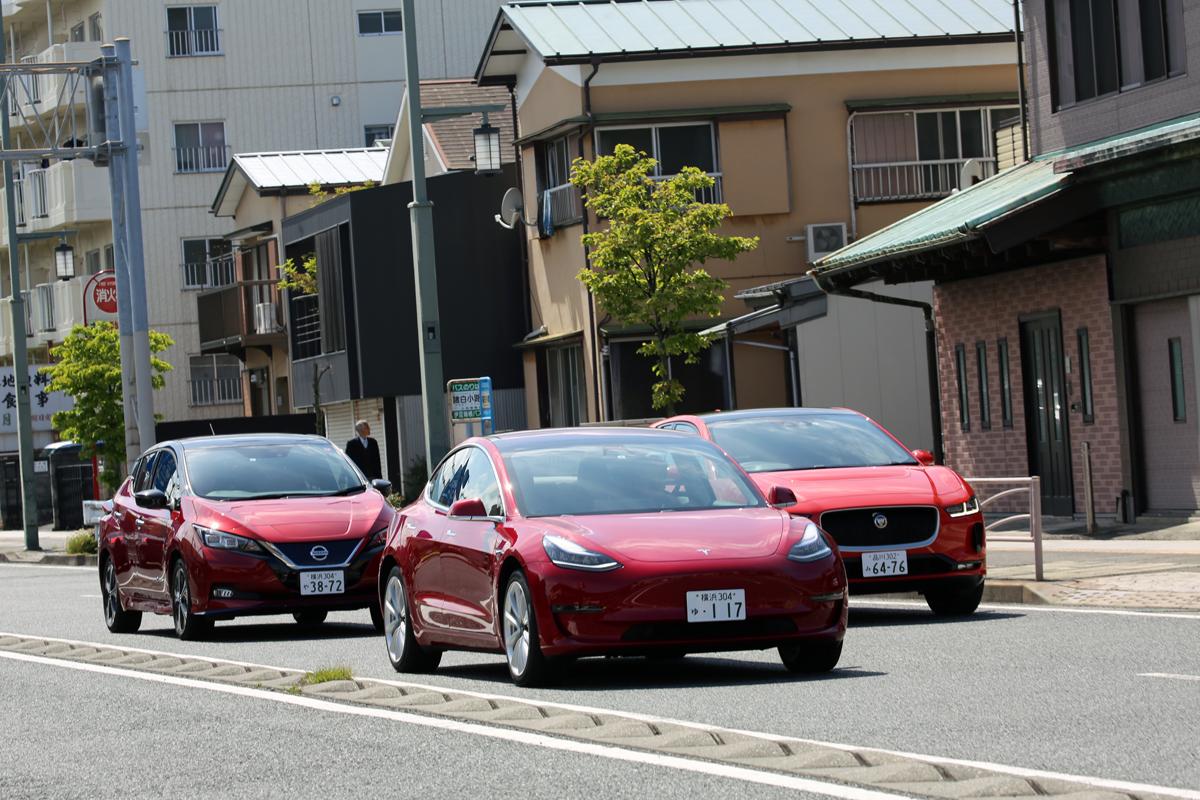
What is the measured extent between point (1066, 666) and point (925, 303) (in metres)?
17.8

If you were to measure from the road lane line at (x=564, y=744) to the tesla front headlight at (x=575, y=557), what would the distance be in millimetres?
1236

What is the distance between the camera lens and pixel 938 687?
10.7 meters

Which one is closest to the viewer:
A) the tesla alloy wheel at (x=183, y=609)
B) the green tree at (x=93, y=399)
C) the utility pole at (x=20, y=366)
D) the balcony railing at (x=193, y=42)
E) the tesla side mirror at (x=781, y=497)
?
the tesla side mirror at (x=781, y=497)

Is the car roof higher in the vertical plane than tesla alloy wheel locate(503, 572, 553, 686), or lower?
higher

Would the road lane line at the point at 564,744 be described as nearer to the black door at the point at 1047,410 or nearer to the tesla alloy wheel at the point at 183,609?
the tesla alloy wheel at the point at 183,609

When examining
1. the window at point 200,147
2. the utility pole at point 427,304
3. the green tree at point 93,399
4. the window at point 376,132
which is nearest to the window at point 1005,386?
the utility pole at point 427,304

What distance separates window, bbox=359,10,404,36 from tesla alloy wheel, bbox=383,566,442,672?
52968 mm

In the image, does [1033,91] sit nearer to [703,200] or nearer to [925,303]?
[925,303]

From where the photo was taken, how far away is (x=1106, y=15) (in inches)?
944

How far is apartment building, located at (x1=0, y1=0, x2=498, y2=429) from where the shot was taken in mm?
63656

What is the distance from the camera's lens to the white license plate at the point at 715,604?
11.0 meters

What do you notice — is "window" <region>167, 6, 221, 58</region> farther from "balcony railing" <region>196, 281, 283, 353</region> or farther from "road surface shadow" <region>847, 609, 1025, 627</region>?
"road surface shadow" <region>847, 609, 1025, 627</region>

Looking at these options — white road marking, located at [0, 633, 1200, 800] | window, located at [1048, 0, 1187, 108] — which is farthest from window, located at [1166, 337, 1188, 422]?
white road marking, located at [0, 633, 1200, 800]

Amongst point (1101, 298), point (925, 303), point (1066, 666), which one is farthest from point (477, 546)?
point (925, 303)
